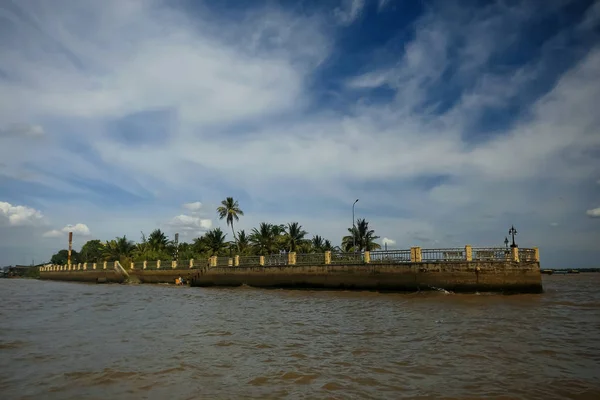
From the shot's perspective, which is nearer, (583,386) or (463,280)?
(583,386)

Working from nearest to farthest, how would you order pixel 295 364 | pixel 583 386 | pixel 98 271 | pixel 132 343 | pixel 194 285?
1. pixel 583 386
2. pixel 295 364
3. pixel 132 343
4. pixel 194 285
5. pixel 98 271

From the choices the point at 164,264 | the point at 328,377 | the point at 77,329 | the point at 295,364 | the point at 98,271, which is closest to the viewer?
the point at 328,377

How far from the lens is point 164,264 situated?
48.0 metres

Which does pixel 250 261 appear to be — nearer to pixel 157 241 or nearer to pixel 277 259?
pixel 277 259

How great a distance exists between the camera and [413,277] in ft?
75.3

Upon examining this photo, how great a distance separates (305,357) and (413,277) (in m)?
17.3

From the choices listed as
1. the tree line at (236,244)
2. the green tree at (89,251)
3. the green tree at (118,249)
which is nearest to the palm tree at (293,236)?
the tree line at (236,244)

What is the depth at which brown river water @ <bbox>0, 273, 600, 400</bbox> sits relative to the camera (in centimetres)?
531

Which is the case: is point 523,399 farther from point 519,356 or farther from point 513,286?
point 513,286

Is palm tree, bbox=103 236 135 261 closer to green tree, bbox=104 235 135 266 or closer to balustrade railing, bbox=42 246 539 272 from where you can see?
green tree, bbox=104 235 135 266

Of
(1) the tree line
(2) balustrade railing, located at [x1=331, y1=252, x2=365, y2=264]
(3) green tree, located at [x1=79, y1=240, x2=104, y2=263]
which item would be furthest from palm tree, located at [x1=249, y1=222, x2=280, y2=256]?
(3) green tree, located at [x1=79, y1=240, x2=104, y2=263]

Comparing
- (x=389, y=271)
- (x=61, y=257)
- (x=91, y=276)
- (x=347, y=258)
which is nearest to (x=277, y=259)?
(x=347, y=258)

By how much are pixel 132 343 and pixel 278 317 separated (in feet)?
17.9

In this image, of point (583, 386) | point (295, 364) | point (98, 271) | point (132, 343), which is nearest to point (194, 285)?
point (98, 271)
